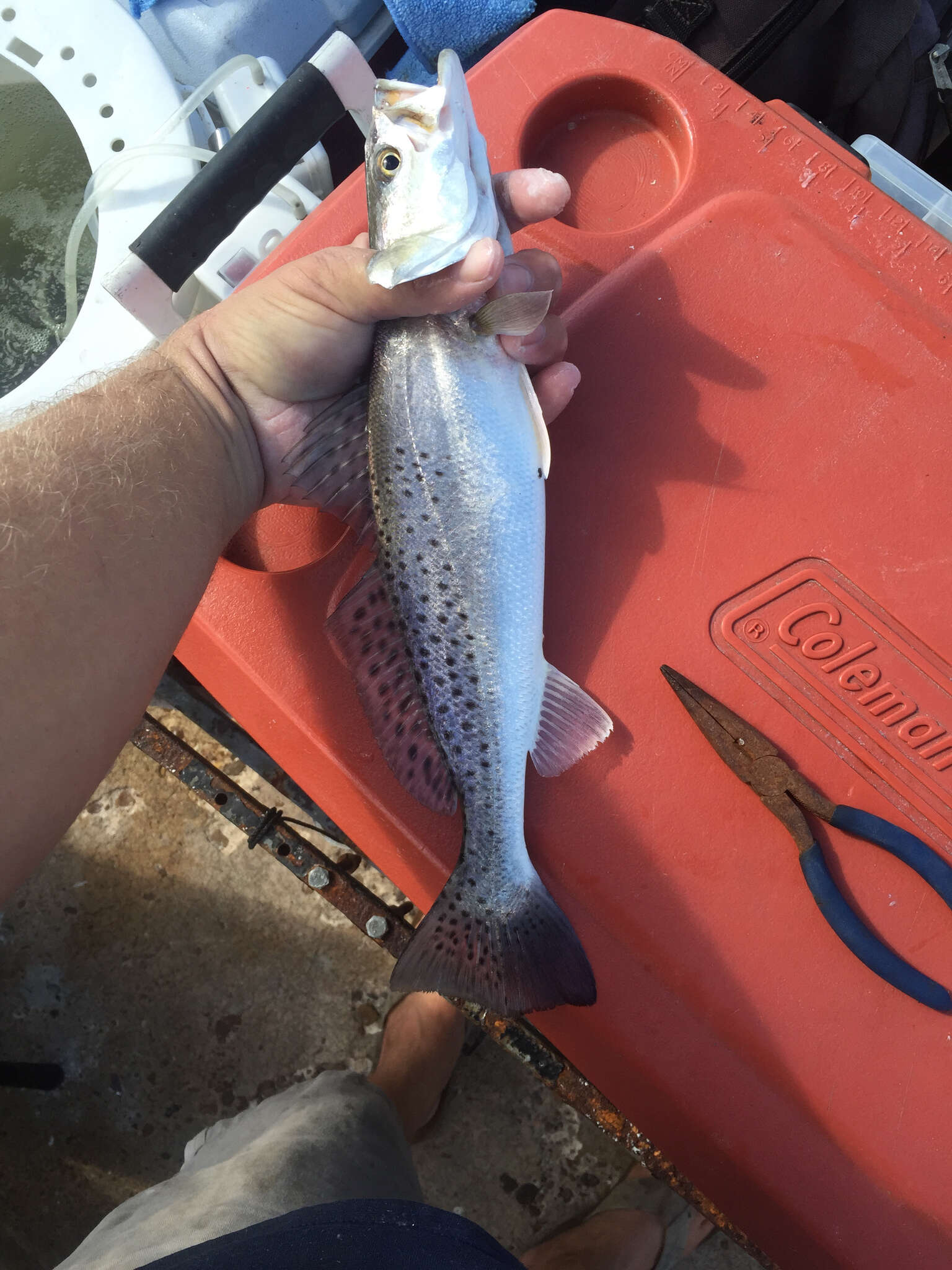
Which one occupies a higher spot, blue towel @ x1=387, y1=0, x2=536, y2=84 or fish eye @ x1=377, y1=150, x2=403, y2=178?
blue towel @ x1=387, y1=0, x2=536, y2=84

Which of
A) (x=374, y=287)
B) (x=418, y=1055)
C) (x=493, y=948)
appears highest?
(x=374, y=287)

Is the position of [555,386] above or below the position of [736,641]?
above

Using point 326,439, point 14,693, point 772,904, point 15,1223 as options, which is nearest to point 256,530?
point 326,439

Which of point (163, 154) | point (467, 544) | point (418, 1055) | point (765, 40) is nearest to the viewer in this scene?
point (467, 544)

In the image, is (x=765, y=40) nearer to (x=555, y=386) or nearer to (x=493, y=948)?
(x=555, y=386)

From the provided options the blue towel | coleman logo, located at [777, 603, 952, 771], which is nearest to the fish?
coleman logo, located at [777, 603, 952, 771]

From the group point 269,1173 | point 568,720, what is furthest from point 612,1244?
point 568,720

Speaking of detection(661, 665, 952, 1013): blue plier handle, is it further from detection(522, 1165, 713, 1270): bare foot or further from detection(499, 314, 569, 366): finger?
detection(522, 1165, 713, 1270): bare foot

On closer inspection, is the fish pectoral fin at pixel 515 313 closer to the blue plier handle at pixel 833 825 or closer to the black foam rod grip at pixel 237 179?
the black foam rod grip at pixel 237 179
